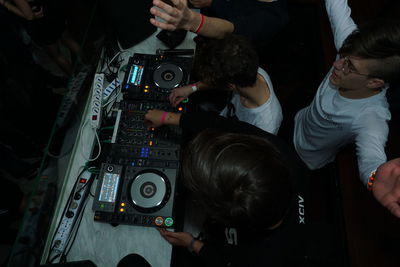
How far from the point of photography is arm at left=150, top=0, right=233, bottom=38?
41.3 inches

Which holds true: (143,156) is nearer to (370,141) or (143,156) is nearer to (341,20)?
(370,141)

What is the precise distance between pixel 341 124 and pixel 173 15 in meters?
0.94

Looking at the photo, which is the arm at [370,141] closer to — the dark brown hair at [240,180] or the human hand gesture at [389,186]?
the human hand gesture at [389,186]

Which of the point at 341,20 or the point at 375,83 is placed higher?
the point at 341,20

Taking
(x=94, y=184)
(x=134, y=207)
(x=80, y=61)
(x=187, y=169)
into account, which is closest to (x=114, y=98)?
(x=80, y=61)

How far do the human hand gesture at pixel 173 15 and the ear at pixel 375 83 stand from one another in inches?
32.9

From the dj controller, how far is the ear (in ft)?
2.72

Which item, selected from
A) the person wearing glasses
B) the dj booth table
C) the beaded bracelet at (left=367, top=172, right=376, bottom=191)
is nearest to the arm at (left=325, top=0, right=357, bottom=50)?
the person wearing glasses

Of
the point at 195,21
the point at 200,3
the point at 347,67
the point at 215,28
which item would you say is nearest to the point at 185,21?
the point at 195,21

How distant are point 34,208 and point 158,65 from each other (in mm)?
864

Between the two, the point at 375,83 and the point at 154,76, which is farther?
the point at 154,76

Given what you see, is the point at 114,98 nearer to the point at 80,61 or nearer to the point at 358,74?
the point at 80,61

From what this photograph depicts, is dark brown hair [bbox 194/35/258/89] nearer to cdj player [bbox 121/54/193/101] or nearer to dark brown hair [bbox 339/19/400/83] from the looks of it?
cdj player [bbox 121/54/193/101]

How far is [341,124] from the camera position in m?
1.21
